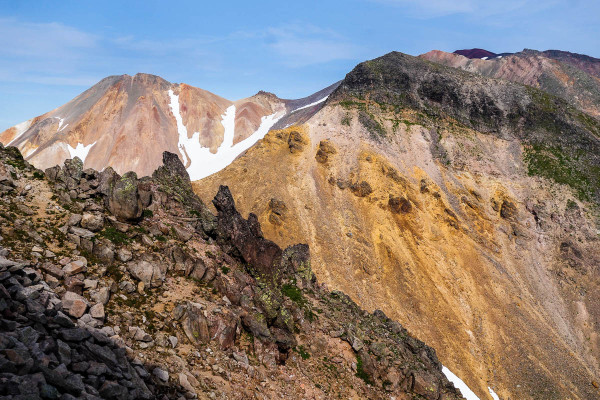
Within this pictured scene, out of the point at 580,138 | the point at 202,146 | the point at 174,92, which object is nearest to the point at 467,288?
the point at 580,138

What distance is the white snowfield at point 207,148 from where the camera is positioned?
Answer: 107975mm

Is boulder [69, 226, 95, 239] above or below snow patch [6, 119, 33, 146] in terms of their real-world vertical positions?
below

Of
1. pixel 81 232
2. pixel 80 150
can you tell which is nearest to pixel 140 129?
pixel 80 150

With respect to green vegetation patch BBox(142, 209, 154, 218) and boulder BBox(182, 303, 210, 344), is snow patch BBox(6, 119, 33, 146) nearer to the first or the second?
green vegetation patch BBox(142, 209, 154, 218)

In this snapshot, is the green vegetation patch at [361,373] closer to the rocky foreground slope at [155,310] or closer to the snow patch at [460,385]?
the rocky foreground slope at [155,310]

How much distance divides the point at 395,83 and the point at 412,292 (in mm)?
48952

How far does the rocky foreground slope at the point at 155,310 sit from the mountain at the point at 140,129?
85.6 meters

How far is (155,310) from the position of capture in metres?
Result: 14.5

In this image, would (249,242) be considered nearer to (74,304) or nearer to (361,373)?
(361,373)

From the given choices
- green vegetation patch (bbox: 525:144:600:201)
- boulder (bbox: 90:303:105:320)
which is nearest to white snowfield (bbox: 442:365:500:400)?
boulder (bbox: 90:303:105:320)

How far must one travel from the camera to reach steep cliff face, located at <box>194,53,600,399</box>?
43469 millimetres

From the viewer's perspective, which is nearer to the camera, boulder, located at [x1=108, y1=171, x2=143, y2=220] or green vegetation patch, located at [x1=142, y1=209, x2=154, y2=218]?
boulder, located at [x1=108, y1=171, x2=143, y2=220]

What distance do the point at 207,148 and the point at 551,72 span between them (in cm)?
12441

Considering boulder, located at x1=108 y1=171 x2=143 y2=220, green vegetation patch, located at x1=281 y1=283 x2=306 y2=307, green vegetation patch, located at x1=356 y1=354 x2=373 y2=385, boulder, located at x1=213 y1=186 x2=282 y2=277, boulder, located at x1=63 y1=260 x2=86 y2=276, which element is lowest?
green vegetation patch, located at x1=356 y1=354 x2=373 y2=385
